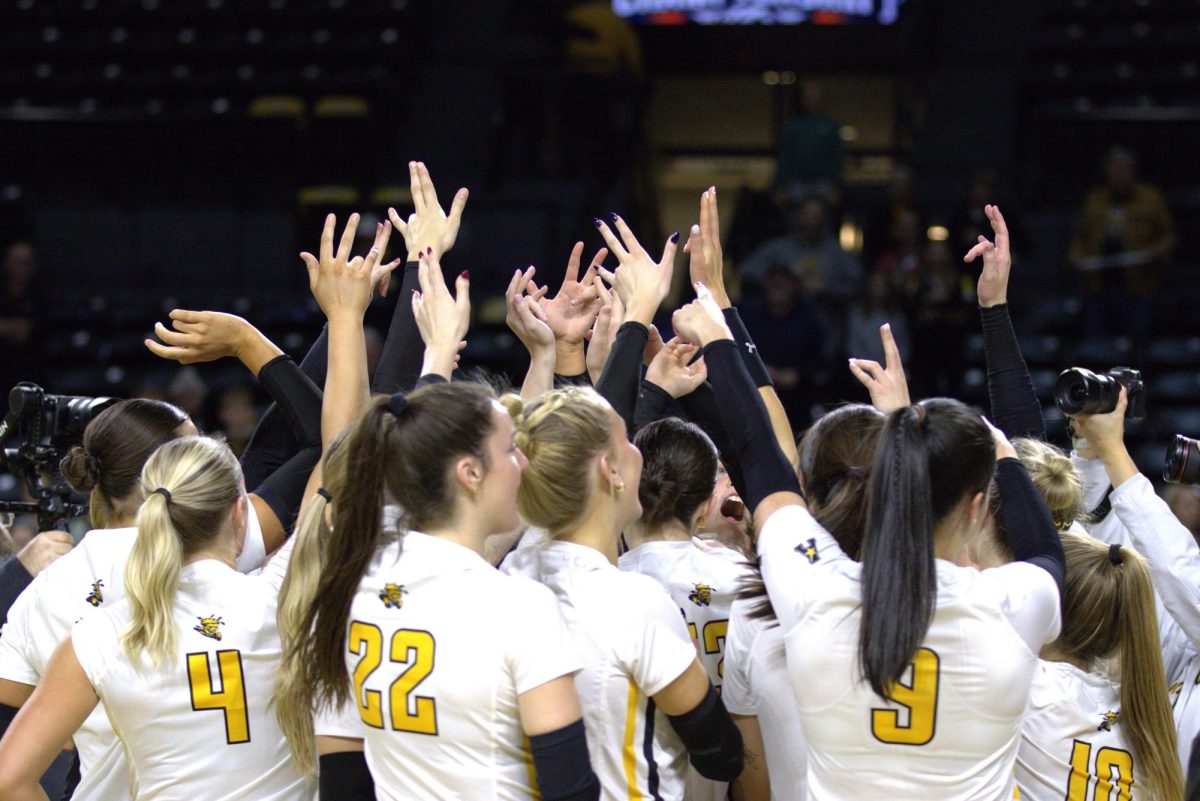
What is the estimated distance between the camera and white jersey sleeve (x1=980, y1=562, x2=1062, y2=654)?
2.11m

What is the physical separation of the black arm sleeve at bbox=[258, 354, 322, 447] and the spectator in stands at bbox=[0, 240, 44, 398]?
18.0ft

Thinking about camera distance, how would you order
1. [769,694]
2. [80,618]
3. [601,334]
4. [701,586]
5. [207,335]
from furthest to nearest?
[601,334]
[207,335]
[701,586]
[80,618]
[769,694]

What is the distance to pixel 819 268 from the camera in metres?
8.03

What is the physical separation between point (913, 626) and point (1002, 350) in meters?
0.96

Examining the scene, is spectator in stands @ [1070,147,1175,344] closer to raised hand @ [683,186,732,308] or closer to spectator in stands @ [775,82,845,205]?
spectator in stands @ [775,82,845,205]

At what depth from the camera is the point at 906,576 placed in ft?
6.70

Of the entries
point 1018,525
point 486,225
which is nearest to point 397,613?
point 1018,525

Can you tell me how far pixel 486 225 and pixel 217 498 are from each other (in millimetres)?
6793

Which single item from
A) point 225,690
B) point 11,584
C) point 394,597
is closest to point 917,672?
point 394,597

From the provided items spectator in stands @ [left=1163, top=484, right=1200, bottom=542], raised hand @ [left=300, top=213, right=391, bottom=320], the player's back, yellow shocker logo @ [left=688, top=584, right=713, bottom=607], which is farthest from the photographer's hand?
spectator in stands @ [left=1163, top=484, right=1200, bottom=542]

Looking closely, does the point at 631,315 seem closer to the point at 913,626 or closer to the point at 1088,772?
the point at 913,626

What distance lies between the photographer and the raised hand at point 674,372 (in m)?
3.03

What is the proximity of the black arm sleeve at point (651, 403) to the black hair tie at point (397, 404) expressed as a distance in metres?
0.87

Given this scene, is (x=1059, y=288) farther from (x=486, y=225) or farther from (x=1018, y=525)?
(x=1018, y=525)
